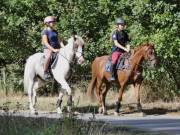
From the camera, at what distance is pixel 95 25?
2703 cm

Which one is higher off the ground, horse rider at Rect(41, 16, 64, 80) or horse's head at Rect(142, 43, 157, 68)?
horse rider at Rect(41, 16, 64, 80)

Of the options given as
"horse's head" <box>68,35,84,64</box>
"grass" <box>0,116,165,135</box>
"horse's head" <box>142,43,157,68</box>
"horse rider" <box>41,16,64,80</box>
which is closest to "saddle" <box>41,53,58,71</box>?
"horse rider" <box>41,16,64,80</box>

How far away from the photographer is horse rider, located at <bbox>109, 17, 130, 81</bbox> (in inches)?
829

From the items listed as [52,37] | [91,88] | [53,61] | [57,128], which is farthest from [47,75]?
[57,128]

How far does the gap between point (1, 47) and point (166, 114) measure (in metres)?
11.6

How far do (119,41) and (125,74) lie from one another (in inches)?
42.4

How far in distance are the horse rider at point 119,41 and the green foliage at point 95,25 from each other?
237 cm

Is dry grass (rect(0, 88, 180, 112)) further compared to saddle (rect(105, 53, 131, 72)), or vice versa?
dry grass (rect(0, 88, 180, 112))

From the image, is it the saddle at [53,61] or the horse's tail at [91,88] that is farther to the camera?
Answer: the horse's tail at [91,88]

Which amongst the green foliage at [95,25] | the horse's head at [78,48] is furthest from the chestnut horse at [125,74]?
the green foliage at [95,25]

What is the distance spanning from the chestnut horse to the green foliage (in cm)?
225

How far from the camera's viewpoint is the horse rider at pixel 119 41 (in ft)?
69.1

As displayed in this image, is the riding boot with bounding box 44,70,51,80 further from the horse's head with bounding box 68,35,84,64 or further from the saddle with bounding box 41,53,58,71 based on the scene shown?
the horse's head with bounding box 68,35,84,64

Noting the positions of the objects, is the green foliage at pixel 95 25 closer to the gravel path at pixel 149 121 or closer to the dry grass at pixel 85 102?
the dry grass at pixel 85 102
